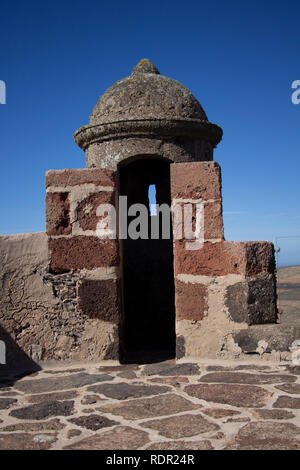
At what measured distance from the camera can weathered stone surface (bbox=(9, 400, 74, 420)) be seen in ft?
8.59

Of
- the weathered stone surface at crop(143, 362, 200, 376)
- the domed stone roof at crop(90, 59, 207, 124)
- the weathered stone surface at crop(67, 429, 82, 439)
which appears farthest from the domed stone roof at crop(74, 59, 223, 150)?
the weathered stone surface at crop(67, 429, 82, 439)

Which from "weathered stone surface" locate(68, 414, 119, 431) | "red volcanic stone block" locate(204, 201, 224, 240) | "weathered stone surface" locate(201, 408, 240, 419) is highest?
"red volcanic stone block" locate(204, 201, 224, 240)

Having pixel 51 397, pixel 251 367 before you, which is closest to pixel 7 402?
pixel 51 397

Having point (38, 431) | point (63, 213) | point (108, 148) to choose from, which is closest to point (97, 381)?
point (38, 431)

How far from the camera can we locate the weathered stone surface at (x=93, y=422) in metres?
2.41

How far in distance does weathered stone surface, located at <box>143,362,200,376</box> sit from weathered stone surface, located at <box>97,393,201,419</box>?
576mm

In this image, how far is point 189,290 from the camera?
3830mm

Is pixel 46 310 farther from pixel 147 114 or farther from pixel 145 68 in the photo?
pixel 145 68

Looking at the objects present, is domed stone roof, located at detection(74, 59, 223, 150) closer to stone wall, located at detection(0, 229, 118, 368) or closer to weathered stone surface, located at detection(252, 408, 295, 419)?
stone wall, located at detection(0, 229, 118, 368)

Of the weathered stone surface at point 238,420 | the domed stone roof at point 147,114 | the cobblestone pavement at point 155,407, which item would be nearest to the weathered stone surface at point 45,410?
the cobblestone pavement at point 155,407

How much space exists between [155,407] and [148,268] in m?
3.64

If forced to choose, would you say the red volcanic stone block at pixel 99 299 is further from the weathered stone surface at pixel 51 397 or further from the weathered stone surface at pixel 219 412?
the weathered stone surface at pixel 219 412

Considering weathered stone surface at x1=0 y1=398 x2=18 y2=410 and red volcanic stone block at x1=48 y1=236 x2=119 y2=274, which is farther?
red volcanic stone block at x1=48 y1=236 x2=119 y2=274
